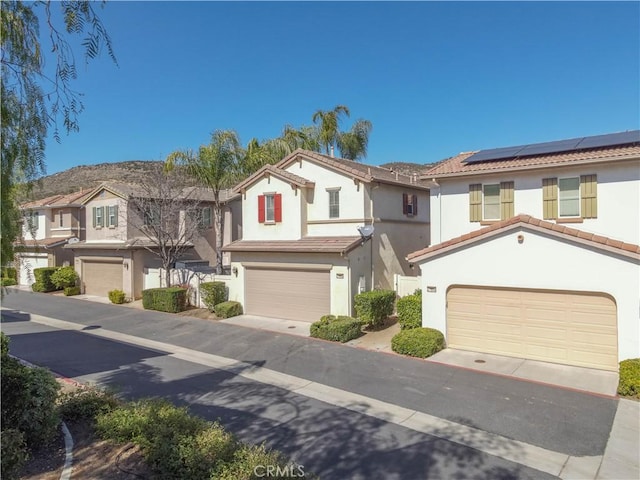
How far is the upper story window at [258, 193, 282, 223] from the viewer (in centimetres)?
2072

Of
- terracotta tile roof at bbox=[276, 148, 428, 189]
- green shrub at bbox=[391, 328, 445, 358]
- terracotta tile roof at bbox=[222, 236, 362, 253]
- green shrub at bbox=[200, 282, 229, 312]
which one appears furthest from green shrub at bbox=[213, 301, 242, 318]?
green shrub at bbox=[391, 328, 445, 358]

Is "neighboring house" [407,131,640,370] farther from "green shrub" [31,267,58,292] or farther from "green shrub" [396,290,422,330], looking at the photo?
"green shrub" [31,267,58,292]

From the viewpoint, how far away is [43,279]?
30.3m

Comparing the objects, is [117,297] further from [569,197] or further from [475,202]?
[569,197]

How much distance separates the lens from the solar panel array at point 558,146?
14.6 m

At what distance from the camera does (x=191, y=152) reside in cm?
2542

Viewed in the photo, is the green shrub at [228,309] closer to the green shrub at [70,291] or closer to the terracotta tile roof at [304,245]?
the terracotta tile roof at [304,245]

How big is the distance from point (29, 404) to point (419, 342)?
412 inches

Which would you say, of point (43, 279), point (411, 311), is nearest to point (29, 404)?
point (411, 311)

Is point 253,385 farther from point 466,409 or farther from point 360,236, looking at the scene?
point 360,236

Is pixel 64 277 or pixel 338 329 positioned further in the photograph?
pixel 64 277

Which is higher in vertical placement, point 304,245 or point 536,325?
point 304,245

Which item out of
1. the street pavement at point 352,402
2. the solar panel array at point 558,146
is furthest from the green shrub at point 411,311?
the solar panel array at point 558,146

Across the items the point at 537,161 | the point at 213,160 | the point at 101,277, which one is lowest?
the point at 101,277
